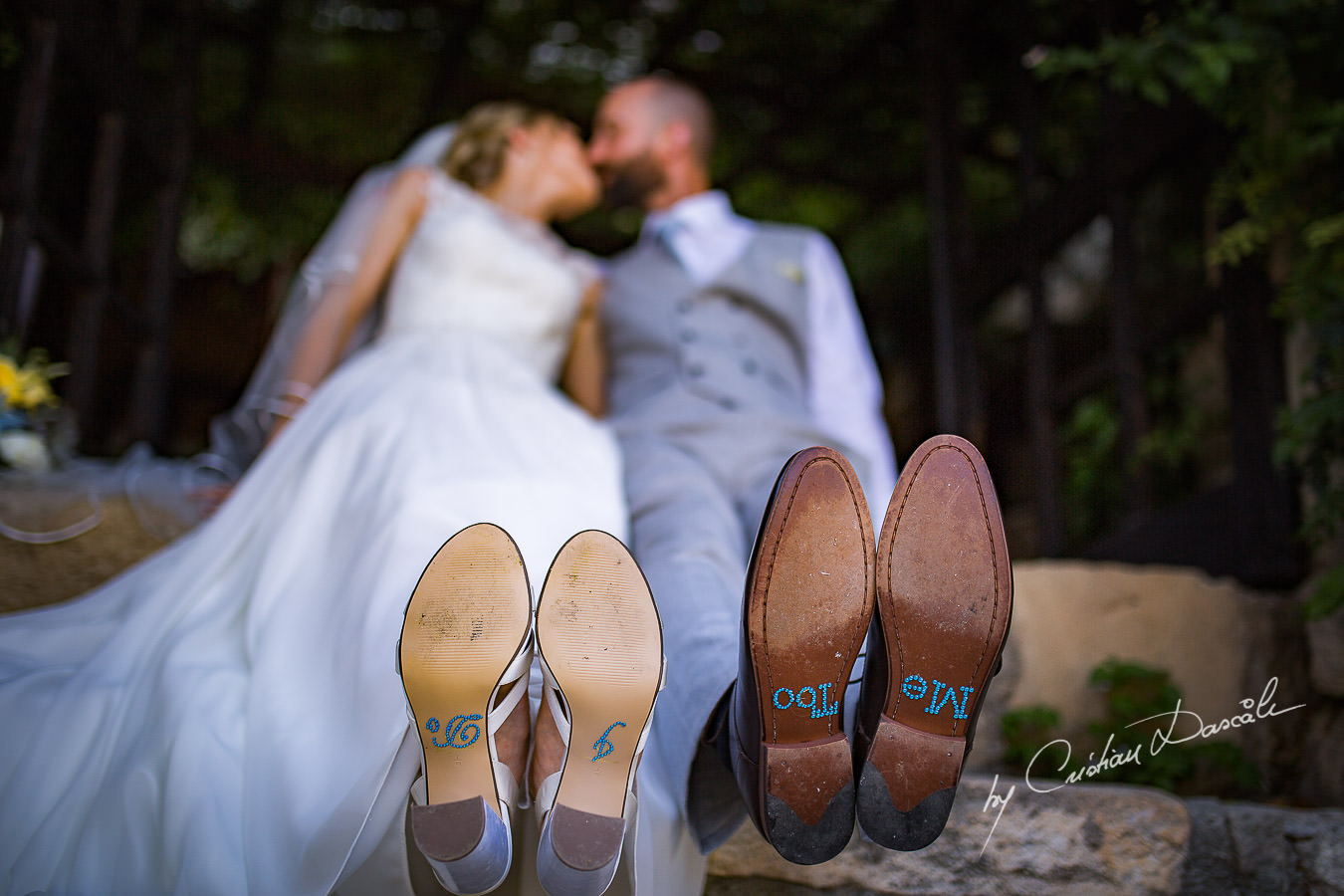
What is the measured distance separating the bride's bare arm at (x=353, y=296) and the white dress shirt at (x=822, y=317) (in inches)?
23.3

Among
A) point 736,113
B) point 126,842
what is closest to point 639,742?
point 126,842

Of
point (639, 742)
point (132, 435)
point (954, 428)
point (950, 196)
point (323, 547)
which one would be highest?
point (950, 196)

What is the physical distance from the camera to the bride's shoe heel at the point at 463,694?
1077mm

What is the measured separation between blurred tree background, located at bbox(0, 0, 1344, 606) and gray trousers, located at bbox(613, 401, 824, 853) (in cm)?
102

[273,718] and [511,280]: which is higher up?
[511,280]

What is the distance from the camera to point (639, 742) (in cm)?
114

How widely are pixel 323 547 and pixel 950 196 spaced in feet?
7.79

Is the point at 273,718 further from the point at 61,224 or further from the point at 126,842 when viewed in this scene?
the point at 61,224

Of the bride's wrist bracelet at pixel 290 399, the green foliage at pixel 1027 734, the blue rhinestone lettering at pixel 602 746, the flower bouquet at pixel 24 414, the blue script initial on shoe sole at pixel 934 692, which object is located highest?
the blue script initial on shoe sole at pixel 934 692

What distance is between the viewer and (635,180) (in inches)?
113

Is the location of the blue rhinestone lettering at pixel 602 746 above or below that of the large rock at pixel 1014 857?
above

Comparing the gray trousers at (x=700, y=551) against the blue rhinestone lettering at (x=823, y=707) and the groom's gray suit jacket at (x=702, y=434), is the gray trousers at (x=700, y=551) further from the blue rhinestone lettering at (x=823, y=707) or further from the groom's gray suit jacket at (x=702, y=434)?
the blue rhinestone lettering at (x=823, y=707)

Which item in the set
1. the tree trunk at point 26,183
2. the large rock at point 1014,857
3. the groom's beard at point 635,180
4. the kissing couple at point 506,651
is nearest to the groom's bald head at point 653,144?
the groom's beard at point 635,180

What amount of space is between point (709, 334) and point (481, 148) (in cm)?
92
